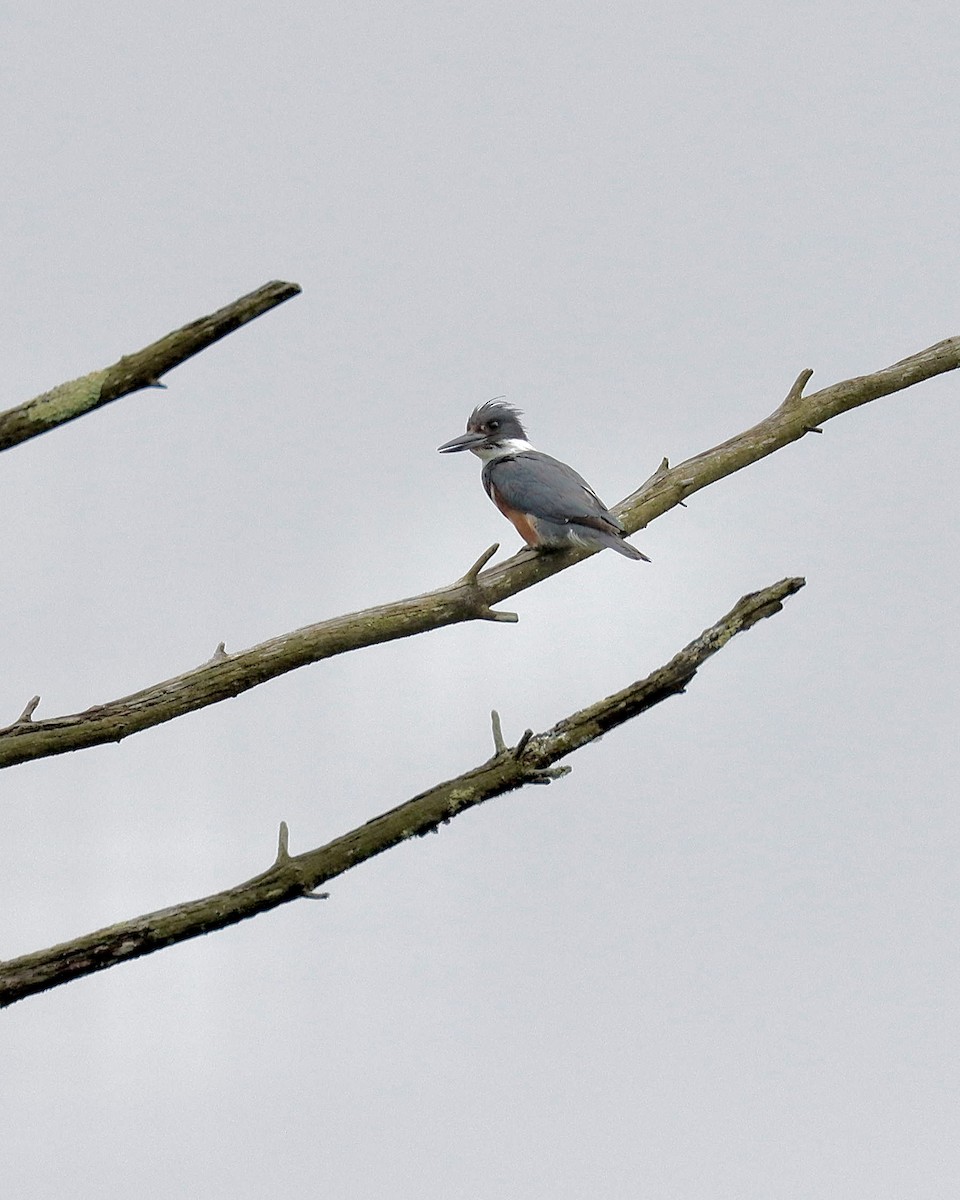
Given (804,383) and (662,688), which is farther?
(804,383)


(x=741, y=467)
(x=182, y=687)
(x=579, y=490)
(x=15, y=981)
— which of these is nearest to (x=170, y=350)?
(x=182, y=687)

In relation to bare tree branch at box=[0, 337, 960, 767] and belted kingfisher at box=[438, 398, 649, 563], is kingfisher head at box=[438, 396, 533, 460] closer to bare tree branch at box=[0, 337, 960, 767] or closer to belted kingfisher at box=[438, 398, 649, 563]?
belted kingfisher at box=[438, 398, 649, 563]

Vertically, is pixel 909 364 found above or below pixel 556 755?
above

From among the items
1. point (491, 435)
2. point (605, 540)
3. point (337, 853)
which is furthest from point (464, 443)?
point (337, 853)

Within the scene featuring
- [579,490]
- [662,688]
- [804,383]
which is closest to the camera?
[662,688]

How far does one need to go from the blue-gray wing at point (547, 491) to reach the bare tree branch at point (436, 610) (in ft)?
0.85

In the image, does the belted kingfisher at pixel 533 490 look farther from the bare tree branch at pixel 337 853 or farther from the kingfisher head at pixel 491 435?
the bare tree branch at pixel 337 853

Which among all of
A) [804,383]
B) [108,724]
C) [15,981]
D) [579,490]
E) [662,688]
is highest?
[804,383]

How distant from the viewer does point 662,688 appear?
16.9 ft

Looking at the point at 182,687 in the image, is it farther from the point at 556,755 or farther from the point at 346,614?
the point at 556,755

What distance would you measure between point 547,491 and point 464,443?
132cm

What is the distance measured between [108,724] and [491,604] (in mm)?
2102

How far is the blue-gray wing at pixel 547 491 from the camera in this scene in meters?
7.77

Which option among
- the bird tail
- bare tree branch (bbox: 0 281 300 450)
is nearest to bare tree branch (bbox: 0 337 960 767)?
the bird tail
